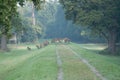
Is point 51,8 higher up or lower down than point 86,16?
higher up

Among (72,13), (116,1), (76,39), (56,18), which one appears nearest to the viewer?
(116,1)

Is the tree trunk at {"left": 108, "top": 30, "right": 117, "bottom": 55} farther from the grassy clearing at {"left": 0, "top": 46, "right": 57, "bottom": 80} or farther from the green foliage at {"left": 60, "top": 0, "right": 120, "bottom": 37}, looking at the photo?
the grassy clearing at {"left": 0, "top": 46, "right": 57, "bottom": 80}

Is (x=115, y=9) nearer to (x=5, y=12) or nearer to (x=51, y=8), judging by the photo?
(x=5, y=12)

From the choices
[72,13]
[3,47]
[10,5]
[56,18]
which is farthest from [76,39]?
[10,5]

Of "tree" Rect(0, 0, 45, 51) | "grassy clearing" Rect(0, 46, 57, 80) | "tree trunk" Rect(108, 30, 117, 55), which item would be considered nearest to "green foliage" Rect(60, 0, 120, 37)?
"tree trunk" Rect(108, 30, 117, 55)

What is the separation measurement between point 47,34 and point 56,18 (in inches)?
307

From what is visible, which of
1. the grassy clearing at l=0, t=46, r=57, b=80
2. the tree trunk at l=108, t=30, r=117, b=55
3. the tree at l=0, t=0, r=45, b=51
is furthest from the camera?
the tree trunk at l=108, t=30, r=117, b=55

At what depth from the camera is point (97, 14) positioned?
49031 mm

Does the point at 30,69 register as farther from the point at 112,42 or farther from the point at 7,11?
the point at 112,42

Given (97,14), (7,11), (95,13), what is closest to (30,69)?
(7,11)

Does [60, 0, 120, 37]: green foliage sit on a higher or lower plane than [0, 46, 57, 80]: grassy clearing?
higher

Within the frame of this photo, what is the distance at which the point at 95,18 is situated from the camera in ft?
159

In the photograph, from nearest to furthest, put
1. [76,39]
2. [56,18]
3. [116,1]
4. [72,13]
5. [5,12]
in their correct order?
[5,12]
[116,1]
[72,13]
[76,39]
[56,18]

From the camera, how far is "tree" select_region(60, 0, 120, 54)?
1902 inches
